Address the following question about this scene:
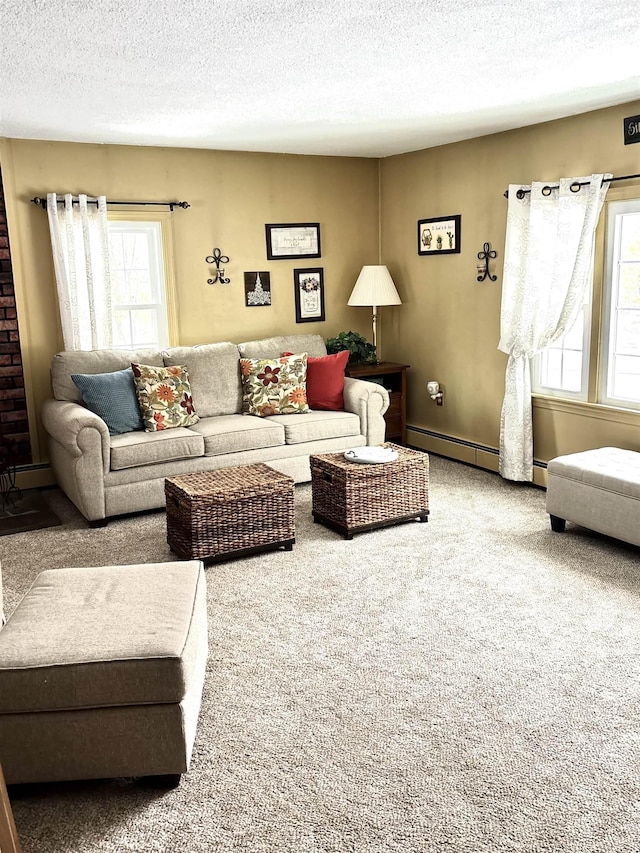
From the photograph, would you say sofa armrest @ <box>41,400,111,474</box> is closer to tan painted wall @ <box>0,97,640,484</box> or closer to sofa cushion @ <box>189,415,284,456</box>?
sofa cushion @ <box>189,415,284,456</box>

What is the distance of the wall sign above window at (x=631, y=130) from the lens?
4254 millimetres

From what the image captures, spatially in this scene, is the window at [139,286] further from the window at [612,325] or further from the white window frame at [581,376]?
the window at [612,325]

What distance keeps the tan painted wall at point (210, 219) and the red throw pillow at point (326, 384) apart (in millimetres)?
842

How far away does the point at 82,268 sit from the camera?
5.28 metres

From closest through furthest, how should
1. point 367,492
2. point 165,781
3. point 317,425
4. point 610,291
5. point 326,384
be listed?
point 165,781 < point 367,492 < point 610,291 < point 317,425 < point 326,384

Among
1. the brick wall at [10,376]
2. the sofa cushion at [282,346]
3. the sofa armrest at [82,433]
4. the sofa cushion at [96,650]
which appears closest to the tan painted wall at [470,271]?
the sofa cushion at [282,346]

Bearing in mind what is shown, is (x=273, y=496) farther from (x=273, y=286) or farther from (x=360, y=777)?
(x=273, y=286)

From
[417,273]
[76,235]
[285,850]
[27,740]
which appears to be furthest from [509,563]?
[76,235]

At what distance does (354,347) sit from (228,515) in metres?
2.60

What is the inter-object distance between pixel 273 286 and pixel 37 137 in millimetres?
2058

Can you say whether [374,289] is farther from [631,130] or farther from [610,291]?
[631,130]

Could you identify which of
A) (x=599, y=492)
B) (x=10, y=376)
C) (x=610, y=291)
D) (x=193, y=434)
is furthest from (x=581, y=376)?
(x=10, y=376)

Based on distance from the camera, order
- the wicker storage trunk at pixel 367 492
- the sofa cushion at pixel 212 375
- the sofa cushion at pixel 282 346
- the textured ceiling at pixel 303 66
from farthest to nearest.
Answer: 1. the sofa cushion at pixel 282 346
2. the sofa cushion at pixel 212 375
3. the wicker storage trunk at pixel 367 492
4. the textured ceiling at pixel 303 66

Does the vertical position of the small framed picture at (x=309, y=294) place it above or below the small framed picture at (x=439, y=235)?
below
